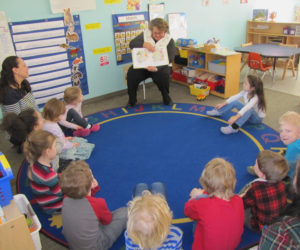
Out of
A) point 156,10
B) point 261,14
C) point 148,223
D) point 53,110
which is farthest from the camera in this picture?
point 261,14

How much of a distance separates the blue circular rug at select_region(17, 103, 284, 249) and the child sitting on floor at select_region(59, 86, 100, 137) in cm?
17

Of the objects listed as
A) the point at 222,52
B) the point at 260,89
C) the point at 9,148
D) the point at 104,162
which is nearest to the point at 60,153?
the point at 104,162

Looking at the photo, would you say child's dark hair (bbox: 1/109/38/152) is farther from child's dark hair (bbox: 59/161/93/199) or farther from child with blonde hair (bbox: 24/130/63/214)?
child's dark hair (bbox: 59/161/93/199)

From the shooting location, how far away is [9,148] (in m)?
4.00

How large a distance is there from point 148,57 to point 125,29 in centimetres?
91

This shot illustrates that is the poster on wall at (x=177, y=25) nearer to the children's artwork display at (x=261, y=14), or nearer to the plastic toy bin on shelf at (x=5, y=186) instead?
the children's artwork display at (x=261, y=14)

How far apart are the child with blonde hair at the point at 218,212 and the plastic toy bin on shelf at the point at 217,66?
12.0 ft

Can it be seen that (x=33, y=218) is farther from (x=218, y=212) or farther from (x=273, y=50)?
(x=273, y=50)

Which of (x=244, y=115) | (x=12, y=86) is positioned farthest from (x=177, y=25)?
(x=12, y=86)

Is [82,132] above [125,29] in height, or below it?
below

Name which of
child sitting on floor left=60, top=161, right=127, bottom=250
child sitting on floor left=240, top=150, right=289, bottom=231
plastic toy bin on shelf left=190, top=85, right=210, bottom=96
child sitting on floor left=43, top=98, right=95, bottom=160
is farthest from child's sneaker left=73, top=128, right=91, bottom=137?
child sitting on floor left=240, top=150, right=289, bottom=231

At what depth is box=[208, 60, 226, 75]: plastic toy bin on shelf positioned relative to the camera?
5.25 m

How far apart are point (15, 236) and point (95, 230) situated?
1.68 feet

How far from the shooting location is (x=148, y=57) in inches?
194
